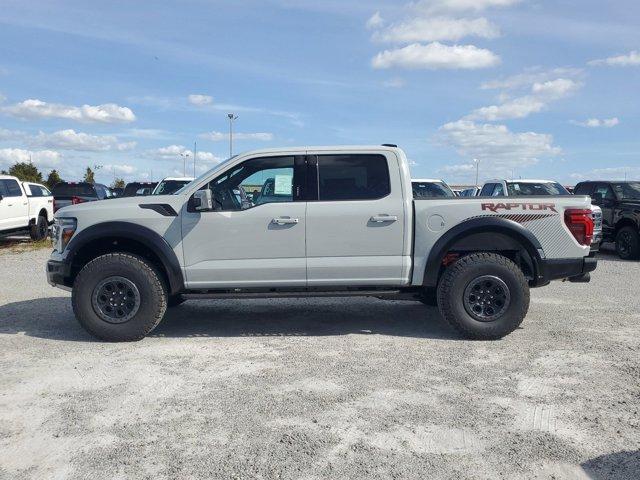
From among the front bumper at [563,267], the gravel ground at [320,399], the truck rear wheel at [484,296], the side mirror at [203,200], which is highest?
the side mirror at [203,200]

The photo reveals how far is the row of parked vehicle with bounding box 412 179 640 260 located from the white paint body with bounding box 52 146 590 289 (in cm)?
597

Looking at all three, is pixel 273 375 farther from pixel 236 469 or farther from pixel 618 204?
pixel 618 204

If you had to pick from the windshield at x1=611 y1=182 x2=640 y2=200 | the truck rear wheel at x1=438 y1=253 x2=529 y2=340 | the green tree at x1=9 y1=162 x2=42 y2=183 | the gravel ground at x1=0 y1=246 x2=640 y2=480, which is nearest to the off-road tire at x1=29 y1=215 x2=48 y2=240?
the gravel ground at x1=0 y1=246 x2=640 y2=480

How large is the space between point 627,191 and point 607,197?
1.69 ft

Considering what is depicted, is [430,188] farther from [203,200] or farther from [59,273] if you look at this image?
[59,273]

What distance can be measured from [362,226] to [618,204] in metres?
9.78

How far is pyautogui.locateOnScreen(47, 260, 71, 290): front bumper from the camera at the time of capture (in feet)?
19.2

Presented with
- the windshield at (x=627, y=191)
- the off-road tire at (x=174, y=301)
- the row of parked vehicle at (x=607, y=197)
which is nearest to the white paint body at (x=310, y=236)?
the off-road tire at (x=174, y=301)

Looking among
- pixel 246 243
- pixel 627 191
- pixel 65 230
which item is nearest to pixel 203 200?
pixel 246 243

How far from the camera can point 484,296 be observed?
5.89 metres

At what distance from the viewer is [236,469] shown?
3.23 metres

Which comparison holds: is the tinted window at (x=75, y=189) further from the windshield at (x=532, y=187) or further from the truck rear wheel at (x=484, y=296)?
the truck rear wheel at (x=484, y=296)

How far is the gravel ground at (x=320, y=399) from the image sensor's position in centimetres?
333

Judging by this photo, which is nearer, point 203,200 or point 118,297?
point 203,200
